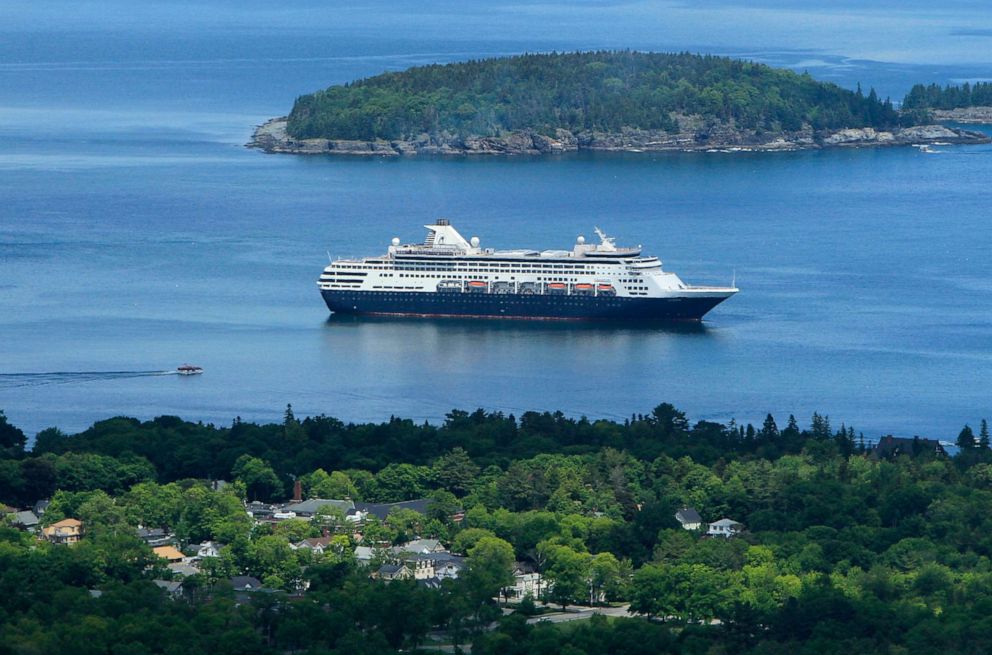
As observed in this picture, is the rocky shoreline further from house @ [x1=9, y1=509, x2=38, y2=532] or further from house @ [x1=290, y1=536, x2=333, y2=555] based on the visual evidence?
house @ [x1=290, y1=536, x2=333, y2=555]

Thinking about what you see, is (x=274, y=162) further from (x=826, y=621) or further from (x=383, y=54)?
(x=826, y=621)

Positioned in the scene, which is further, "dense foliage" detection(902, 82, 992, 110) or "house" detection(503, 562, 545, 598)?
"dense foliage" detection(902, 82, 992, 110)

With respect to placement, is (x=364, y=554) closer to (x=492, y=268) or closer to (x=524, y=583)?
(x=524, y=583)

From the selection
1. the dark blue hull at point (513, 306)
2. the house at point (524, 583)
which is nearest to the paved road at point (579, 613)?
the house at point (524, 583)

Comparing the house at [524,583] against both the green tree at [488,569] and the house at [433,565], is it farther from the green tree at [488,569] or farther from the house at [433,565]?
the house at [433,565]

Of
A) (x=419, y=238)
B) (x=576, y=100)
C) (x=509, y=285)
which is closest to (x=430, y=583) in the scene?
(x=509, y=285)

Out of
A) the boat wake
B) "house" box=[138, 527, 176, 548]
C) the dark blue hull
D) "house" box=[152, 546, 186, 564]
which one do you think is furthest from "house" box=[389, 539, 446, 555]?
the dark blue hull

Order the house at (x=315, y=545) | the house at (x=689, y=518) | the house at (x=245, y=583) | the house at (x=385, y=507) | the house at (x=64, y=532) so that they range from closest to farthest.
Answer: the house at (x=245, y=583), the house at (x=315, y=545), the house at (x=64, y=532), the house at (x=689, y=518), the house at (x=385, y=507)
